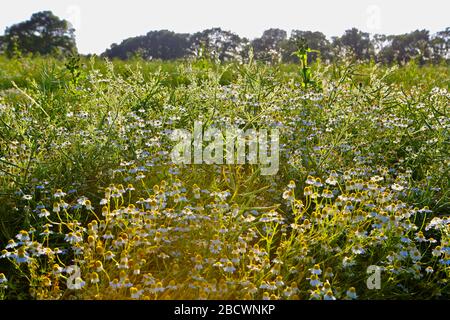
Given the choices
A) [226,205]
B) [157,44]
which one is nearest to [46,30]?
[157,44]

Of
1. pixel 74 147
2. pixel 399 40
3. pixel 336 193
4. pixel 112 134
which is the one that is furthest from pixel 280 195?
pixel 399 40

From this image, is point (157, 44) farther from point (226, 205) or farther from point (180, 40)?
point (226, 205)

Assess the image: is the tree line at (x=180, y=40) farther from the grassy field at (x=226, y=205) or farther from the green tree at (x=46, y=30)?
the grassy field at (x=226, y=205)

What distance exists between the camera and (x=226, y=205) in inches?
115

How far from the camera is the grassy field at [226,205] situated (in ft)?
8.67

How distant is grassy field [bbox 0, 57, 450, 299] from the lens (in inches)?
104

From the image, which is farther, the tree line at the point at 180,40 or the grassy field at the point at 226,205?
the tree line at the point at 180,40

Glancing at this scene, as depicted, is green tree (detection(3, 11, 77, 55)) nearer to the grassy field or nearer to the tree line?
the tree line

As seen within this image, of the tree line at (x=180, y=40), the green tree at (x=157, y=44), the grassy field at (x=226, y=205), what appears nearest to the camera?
the grassy field at (x=226, y=205)

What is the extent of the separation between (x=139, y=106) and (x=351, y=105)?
212 centimetres

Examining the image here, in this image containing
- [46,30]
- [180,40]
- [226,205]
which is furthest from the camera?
[180,40]

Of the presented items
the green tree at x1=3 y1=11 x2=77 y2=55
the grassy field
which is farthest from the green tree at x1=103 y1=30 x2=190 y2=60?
the grassy field

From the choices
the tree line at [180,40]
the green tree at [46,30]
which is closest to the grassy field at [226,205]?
the tree line at [180,40]
